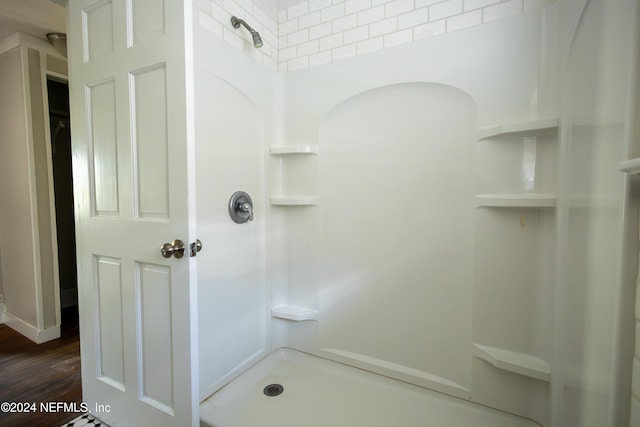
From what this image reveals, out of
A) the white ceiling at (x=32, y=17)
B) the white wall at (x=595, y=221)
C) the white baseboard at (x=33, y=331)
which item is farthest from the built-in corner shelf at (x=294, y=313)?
the white ceiling at (x=32, y=17)

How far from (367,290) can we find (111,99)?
5.14 ft

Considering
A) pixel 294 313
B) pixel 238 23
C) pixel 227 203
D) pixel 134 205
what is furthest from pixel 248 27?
pixel 294 313

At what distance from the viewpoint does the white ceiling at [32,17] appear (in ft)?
5.86

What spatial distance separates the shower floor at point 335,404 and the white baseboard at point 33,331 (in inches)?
66.2

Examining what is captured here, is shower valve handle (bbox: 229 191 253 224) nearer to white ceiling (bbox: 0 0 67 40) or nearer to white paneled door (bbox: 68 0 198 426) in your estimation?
white paneled door (bbox: 68 0 198 426)

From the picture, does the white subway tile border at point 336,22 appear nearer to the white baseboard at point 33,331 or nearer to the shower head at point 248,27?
the shower head at point 248,27

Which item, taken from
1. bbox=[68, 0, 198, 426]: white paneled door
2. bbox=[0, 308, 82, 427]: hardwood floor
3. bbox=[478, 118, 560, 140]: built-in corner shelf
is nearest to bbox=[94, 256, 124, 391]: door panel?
bbox=[68, 0, 198, 426]: white paneled door

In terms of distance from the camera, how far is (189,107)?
1037mm

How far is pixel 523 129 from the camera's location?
118 centimetres

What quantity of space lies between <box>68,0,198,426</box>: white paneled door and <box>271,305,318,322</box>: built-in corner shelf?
2.52 ft

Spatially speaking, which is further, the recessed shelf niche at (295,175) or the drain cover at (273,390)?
the recessed shelf niche at (295,175)

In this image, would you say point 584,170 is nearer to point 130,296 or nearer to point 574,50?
point 574,50

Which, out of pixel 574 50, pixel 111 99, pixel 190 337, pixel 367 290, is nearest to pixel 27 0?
pixel 111 99

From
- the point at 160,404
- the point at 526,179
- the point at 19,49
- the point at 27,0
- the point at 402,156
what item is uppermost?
the point at 27,0
